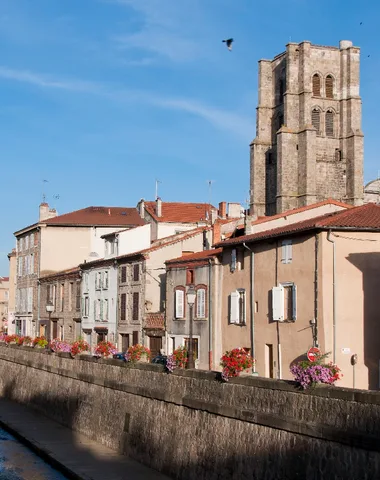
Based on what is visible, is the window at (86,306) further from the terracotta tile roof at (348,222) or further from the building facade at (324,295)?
the terracotta tile roof at (348,222)

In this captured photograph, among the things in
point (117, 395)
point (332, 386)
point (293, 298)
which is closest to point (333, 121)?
point (293, 298)

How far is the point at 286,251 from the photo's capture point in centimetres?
3700

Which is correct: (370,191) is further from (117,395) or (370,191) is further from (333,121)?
(117,395)

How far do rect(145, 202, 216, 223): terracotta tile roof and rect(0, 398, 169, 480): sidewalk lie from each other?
3224 centimetres

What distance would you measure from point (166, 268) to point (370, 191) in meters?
57.2

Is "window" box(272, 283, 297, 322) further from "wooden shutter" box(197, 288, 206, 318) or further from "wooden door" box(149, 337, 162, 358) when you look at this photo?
"wooden door" box(149, 337, 162, 358)

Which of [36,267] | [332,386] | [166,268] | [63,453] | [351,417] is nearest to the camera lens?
[351,417]

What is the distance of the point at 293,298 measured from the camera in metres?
36.2

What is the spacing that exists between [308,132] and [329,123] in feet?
17.1

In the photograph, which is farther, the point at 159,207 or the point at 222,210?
the point at 159,207

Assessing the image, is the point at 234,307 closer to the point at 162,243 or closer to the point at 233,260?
the point at 233,260

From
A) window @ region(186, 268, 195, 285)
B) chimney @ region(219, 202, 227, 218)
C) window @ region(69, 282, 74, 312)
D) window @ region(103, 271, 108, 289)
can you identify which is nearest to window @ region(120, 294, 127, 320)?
window @ region(103, 271, 108, 289)

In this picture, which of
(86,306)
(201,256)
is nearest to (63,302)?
(86,306)

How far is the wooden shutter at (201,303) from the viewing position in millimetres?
45853
